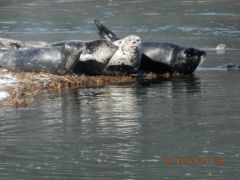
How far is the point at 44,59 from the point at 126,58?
1.48 meters

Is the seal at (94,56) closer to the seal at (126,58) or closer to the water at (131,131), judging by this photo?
the seal at (126,58)

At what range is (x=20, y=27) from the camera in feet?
88.1

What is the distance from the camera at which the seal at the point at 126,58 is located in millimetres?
15787
